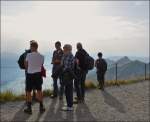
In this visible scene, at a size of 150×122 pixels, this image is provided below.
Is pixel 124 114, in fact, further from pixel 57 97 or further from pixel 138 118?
pixel 57 97

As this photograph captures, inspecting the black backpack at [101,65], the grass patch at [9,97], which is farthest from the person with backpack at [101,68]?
the grass patch at [9,97]

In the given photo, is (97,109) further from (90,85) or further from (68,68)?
(90,85)

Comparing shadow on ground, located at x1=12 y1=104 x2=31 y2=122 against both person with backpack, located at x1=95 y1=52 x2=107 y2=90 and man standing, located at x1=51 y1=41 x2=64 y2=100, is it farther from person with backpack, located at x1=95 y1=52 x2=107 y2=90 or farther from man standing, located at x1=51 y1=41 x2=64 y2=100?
person with backpack, located at x1=95 y1=52 x2=107 y2=90

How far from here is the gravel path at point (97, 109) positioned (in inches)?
527

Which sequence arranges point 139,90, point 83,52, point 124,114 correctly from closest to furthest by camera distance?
point 124,114, point 83,52, point 139,90

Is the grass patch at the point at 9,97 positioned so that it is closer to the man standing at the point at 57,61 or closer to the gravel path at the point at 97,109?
the gravel path at the point at 97,109

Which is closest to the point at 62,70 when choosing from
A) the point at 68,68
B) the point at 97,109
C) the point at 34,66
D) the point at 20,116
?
the point at 68,68

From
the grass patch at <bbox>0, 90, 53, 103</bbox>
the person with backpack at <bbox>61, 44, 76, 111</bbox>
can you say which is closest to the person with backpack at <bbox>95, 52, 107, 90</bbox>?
the grass patch at <bbox>0, 90, 53, 103</bbox>

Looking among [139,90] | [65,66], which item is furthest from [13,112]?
[139,90]

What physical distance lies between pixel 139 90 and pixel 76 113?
21.6 feet

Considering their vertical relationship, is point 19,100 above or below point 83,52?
below

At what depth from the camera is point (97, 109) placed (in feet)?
48.6

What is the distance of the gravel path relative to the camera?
527 inches

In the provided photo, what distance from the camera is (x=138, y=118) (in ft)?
44.6
